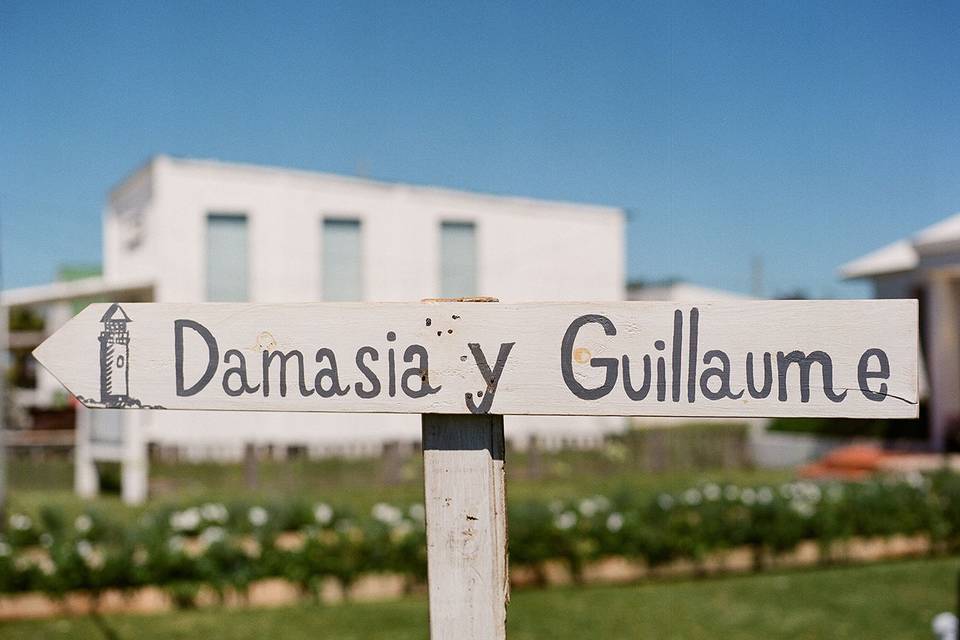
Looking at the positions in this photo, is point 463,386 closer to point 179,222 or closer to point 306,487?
point 306,487

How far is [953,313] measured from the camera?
14.8 metres

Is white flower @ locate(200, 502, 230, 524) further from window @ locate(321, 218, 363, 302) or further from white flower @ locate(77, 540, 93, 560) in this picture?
window @ locate(321, 218, 363, 302)

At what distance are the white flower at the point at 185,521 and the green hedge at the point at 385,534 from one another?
0.04 ft

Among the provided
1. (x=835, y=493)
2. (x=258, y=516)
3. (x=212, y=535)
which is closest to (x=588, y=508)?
(x=835, y=493)

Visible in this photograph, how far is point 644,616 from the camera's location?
570 cm

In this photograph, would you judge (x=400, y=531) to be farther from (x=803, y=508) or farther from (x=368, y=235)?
(x=368, y=235)

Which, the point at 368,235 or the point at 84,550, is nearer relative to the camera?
the point at 84,550

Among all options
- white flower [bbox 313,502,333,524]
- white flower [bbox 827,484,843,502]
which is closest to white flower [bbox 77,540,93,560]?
white flower [bbox 313,502,333,524]

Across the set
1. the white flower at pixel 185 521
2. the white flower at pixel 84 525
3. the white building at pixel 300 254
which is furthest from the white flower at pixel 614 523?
the white building at pixel 300 254

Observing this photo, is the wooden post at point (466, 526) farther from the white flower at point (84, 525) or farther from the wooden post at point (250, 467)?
the wooden post at point (250, 467)

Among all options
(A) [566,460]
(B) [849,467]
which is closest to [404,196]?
(A) [566,460]

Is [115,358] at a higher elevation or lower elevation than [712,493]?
higher

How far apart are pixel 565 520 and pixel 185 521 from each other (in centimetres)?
283

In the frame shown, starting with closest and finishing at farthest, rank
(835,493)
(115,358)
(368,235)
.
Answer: (115,358) → (835,493) → (368,235)
